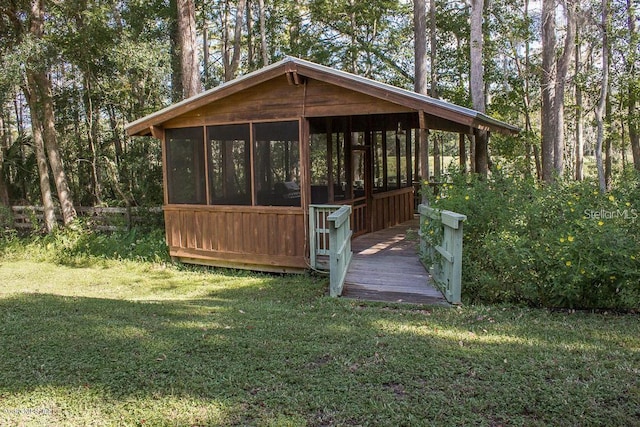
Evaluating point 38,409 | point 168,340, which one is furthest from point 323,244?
point 38,409

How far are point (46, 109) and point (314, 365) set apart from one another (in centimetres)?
1111

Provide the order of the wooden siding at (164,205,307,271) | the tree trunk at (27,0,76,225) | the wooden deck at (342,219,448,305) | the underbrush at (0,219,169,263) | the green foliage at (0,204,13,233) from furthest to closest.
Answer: the green foliage at (0,204,13,233)
the tree trunk at (27,0,76,225)
the underbrush at (0,219,169,263)
the wooden siding at (164,205,307,271)
the wooden deck at (342,219,448,305)

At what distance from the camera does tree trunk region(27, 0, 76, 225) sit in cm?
1154

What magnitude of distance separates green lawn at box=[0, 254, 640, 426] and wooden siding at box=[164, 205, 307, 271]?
8.20 feet

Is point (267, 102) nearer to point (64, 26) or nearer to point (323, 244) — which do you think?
point (323, 244)

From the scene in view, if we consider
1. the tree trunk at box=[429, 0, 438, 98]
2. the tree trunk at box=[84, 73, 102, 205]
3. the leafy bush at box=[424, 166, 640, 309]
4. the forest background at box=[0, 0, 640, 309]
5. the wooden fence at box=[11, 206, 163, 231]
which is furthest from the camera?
the tree trunk at box=[429, 0, 438, 98]

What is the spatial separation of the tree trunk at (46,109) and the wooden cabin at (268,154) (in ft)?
12.7

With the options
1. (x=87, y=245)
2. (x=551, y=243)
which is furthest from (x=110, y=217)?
(x=551, y=243)

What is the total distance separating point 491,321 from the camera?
16.6 feet

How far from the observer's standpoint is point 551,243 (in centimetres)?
543

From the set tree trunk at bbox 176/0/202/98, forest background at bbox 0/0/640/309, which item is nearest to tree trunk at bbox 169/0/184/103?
forest background at bbox 0/0/640/309

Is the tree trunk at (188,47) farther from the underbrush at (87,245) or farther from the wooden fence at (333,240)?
the wooden fence at (333,240)

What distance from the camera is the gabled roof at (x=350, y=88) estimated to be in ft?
23.2

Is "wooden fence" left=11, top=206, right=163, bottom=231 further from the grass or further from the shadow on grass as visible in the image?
the shadow on grass
